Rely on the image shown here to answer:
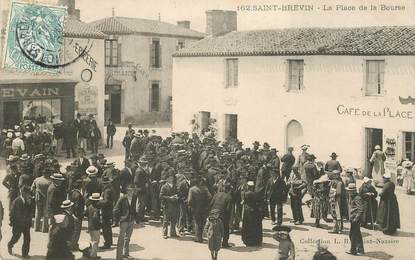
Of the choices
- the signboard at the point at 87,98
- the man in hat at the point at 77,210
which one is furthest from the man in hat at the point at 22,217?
the signboard at the point at 87,98

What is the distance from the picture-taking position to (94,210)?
10609 mm

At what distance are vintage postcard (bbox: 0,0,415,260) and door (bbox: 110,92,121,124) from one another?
0.39m

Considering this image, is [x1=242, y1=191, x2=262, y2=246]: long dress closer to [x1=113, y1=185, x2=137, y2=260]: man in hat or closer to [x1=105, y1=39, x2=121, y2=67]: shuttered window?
[x1=113, y1=185, x2=137, y2=260]: man in hat

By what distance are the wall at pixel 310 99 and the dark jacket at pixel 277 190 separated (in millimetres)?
7549

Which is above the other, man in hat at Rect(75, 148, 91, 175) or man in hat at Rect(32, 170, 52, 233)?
man in hat at Rect(75, 148, 91, 175)

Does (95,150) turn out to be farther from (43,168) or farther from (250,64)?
(43,168)

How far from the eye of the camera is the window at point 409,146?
62.0ft

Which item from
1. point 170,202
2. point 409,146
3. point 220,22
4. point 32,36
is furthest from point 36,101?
point 409,146

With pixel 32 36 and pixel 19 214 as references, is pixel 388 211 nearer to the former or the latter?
pixel 19 214

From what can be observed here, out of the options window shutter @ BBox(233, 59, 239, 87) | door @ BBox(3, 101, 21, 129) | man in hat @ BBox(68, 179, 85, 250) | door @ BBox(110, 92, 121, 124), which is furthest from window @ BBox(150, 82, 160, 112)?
man in hat @ BBox(68, 179, 85, 250)

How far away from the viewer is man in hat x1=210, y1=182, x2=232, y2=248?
11461 mm

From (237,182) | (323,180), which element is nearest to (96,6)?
(237,182)

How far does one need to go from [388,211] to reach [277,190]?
2.73 meters

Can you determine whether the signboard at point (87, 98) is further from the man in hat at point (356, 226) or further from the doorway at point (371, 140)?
the man in hat at point (356, 226)
